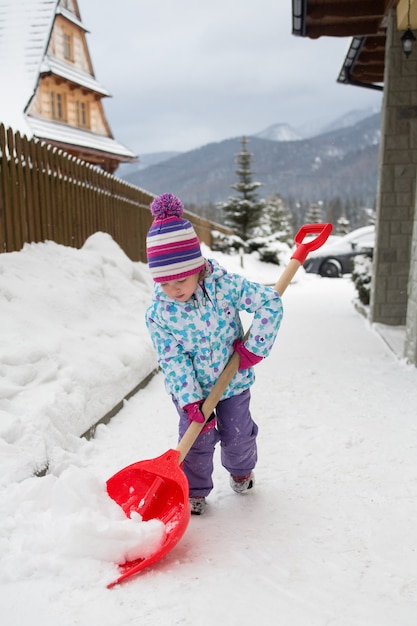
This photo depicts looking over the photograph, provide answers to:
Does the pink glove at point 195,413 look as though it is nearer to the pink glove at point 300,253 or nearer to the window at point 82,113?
the pink glove at point 300,253

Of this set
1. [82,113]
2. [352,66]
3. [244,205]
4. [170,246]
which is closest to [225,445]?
[170,246]

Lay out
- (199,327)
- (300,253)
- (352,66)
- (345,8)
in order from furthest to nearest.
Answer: (352,66), (345,8), (300,253), (199,327)

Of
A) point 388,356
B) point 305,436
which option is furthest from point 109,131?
point 305,436

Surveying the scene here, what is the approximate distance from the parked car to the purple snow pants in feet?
47.5

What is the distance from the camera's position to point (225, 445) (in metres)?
2.62

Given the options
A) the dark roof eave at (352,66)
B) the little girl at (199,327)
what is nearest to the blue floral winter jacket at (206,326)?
the little girl at (199,327)

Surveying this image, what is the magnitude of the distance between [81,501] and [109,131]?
22230mm

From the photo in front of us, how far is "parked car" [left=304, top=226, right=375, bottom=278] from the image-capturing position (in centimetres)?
1641

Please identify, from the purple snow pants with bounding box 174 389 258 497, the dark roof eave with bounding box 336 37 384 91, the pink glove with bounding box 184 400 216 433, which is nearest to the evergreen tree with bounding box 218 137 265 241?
the dark roof eave with bounding box 336 37 384 91

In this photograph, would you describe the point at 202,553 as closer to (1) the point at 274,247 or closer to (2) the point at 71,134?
(2) the point at 71,134

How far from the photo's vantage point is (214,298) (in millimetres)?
2422

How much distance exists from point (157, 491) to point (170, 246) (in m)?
1.07

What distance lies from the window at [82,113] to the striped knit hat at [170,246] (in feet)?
64.1

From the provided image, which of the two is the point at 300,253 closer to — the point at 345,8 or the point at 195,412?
the point at 195,412
